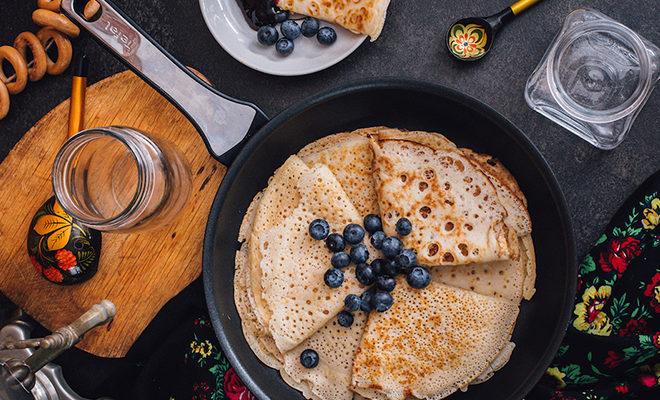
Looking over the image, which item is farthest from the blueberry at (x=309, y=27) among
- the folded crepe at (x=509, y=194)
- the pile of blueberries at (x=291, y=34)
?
the folded crepe at (x=509, y=194)

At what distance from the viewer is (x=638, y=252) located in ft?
7.22

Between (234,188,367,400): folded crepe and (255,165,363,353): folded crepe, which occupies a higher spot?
(255,165,363,353): folded crepe

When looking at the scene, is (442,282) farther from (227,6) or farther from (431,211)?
(227,6)

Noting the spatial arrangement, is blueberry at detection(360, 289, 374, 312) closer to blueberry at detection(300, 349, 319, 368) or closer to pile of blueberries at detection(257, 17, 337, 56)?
blueberry at detection(300, 349, 319, 368)

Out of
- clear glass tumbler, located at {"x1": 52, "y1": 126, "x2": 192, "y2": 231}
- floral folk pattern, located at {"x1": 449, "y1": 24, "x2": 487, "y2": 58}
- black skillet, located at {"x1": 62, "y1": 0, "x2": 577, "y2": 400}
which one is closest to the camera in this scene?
clear glass tumbler, located at {"x1": 52, "y1": 126, "x2": 192, "y2": 231}

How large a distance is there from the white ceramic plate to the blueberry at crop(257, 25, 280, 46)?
0.08ft

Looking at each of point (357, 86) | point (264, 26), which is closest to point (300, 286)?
point (357, 86)

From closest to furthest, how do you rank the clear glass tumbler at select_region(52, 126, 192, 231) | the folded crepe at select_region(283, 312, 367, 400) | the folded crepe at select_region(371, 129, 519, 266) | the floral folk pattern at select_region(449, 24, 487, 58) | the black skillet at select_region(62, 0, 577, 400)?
1. the clear glass tumbler at select_region(52, 126, 192, 231)
2. the black skillet at select_region(62, 0, 577, 400)
3. the folded crepe at select_region(371, 129, 519, 266)
4. the folded crepe at select_region(283, 312, 367, 400)
5. the floral folk pattern at select_region(449, 24, 487, 58)

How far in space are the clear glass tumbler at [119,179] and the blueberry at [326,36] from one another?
0.62 m

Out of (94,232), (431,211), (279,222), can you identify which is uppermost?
(431,211)

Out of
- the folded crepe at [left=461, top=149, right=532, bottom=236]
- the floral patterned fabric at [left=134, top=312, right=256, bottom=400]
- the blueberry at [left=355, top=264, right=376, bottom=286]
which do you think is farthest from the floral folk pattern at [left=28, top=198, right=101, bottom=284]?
the folded crepe at [left=461, top=149, right=532, bottom=236]

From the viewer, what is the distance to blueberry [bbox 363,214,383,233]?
2.12 m

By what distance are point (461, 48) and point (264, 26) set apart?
2.21ft

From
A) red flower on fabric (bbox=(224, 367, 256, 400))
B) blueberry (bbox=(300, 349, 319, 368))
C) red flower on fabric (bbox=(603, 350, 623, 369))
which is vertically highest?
red flower on fabric (bbox=(603, 350, 623, 369))
